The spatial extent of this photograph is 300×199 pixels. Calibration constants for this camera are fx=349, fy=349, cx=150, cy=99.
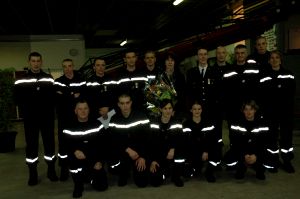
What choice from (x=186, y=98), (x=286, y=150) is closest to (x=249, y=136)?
(x=286, y=150)

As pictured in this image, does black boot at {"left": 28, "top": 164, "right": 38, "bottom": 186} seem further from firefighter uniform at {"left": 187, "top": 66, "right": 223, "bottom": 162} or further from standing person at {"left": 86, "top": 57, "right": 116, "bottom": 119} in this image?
firefighter uniform at {"left": 187, "top": 66, "right": 223, "bottom": 162}

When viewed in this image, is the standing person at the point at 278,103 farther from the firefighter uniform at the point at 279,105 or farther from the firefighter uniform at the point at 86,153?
the firefighter uniform at the point at 86,153

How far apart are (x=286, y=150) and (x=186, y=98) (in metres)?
1.53

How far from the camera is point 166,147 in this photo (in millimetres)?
4379

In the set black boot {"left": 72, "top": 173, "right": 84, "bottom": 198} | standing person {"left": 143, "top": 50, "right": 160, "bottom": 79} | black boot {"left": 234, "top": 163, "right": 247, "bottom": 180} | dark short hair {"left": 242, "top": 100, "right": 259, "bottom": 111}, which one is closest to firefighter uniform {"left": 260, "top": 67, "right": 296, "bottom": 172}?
dark short hair {"left": 242, "top": 100, "right": 259, "bottom": 111}

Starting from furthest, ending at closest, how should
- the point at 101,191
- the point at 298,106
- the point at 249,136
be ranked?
the point at 298,106 < the point at 249,136 < the point at 101,191

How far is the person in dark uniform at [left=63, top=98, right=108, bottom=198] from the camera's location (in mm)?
4066

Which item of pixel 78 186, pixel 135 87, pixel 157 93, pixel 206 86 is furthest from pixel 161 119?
pixel 78 186

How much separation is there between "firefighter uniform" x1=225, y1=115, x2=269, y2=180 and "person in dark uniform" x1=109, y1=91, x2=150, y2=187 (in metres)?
1.13

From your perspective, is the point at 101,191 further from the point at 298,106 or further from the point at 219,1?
the point at 219,1

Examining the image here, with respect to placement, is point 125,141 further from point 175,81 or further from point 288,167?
point 288,167

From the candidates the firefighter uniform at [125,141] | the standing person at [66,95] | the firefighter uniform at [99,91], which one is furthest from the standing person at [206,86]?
the standing person at [66,95]

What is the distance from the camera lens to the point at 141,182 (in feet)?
13.8

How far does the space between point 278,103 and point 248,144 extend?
0.76m
